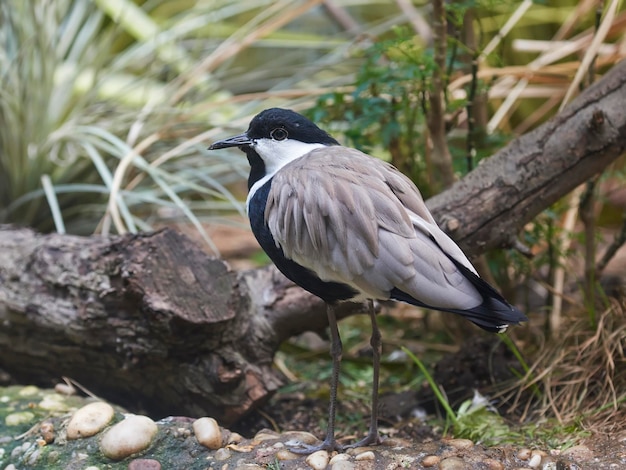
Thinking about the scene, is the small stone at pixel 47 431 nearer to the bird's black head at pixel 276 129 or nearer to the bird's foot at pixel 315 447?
the bird's foot at pixel 315 447

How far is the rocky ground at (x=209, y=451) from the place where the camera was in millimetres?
1718

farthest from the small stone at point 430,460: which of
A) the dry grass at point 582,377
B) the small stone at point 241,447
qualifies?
the dry grass at point 582,377

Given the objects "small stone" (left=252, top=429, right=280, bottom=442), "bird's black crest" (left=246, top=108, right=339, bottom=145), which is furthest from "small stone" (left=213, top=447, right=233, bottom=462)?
"bird's black crest" (left=246, top=108, right=339, bottom=145)

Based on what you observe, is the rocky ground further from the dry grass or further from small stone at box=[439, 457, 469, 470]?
the dry grass

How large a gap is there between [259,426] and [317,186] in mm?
883

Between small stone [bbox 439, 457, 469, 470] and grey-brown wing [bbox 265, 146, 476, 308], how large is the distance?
0.35 m

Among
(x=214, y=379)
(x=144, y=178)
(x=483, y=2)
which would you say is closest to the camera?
(x=214, y=379)

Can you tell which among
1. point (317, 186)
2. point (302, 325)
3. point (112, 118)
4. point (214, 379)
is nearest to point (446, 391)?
point (302, 325)

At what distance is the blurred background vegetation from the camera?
2336 mm

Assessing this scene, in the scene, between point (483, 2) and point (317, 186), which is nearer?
point (317, 186)

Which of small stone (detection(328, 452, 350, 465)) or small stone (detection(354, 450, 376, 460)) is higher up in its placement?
small stone (detection(328, 452, 350, 465))

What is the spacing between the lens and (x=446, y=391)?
2.37m

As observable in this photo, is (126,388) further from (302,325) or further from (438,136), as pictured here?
(438,136)

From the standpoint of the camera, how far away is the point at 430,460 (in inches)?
67.4
